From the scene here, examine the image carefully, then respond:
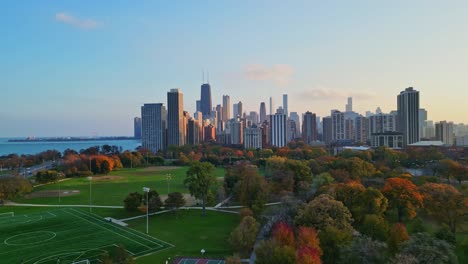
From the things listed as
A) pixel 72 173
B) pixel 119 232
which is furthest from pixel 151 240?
pixel 72 173

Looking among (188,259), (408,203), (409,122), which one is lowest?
(188,259)

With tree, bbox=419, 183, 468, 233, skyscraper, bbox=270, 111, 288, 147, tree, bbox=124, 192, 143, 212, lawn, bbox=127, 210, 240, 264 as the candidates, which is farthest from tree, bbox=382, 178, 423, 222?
skyscraper, bbox=270, 111, 288, 147

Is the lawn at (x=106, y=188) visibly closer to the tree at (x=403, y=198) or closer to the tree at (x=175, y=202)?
the tree at (x=175, y=202)

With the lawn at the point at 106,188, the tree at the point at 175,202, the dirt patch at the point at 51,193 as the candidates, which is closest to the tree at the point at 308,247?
the tree at the point at 175,202

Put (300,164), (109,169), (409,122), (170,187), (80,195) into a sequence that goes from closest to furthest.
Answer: (300,164) < (80,195) < (170,187) < (109,169) < (409,122)

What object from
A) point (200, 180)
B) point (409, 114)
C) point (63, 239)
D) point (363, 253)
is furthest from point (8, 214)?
point (409, 114)

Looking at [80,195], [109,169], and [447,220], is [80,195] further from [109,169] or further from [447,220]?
[447,220]
